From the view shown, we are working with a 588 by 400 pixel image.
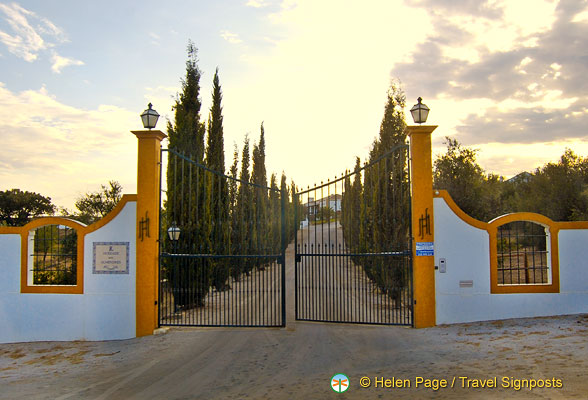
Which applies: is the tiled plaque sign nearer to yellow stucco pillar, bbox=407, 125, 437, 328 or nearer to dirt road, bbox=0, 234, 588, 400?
dirt road, bbox=0, 234, 588, 400

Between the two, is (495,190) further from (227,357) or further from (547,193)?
(227,357)

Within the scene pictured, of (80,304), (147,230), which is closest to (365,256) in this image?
(147,230)

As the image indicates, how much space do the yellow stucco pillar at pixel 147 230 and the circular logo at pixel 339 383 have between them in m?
4.15

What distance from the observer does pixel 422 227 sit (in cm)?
769

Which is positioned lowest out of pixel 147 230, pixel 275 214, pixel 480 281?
pixel 480 281

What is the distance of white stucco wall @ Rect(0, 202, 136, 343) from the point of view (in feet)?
26.2

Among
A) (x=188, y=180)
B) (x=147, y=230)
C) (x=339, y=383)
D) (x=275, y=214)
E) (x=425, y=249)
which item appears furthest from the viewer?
(x=275, y=214)

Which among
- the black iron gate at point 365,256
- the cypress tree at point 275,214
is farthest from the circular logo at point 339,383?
the cypress tree at point 275,214

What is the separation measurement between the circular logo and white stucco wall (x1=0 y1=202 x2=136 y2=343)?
4404mm

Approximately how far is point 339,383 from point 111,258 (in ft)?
16.9

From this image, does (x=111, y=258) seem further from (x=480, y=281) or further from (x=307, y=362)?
(x=480, y=281)

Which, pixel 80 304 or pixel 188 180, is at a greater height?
pixel 188 180

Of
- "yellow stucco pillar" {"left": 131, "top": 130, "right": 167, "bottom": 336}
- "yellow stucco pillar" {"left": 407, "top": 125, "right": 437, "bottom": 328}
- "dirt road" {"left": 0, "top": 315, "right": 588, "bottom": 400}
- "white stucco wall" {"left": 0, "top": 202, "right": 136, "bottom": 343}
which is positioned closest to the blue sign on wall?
"yellow stucco pillar" {"left": 407, "top": 125, "right": 437, "bottom": 328}

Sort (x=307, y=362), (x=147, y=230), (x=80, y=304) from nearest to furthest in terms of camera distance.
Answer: (x=307, y=362), (x=147, y=230), (x=80, y=304)
